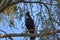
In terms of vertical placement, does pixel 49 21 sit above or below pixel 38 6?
below

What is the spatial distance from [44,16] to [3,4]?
2.90ft

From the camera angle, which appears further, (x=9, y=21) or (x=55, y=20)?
(x=9, y=21)

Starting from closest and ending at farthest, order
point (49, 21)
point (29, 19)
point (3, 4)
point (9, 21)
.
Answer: point (3, 4) < point (49, 21) < point (9, 21) < point (29, 19)

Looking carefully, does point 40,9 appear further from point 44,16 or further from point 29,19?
point 29,19

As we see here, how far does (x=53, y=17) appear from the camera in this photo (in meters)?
3.88

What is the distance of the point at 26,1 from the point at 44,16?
16.1 inches

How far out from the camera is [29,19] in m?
5.20

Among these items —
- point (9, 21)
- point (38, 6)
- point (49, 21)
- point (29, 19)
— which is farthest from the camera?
point (29, 19)

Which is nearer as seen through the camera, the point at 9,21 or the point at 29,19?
the point at 9,21

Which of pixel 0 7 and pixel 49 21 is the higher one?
pixel 0 7

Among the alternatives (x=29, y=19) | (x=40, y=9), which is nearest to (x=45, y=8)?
(x=40, y=9)

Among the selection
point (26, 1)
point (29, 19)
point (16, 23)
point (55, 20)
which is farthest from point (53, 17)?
point (29, 19)

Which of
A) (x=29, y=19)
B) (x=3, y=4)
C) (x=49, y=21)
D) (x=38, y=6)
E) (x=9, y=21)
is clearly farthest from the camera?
(x=29, y=19)

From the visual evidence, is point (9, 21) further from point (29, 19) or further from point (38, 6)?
point (29, 19)
